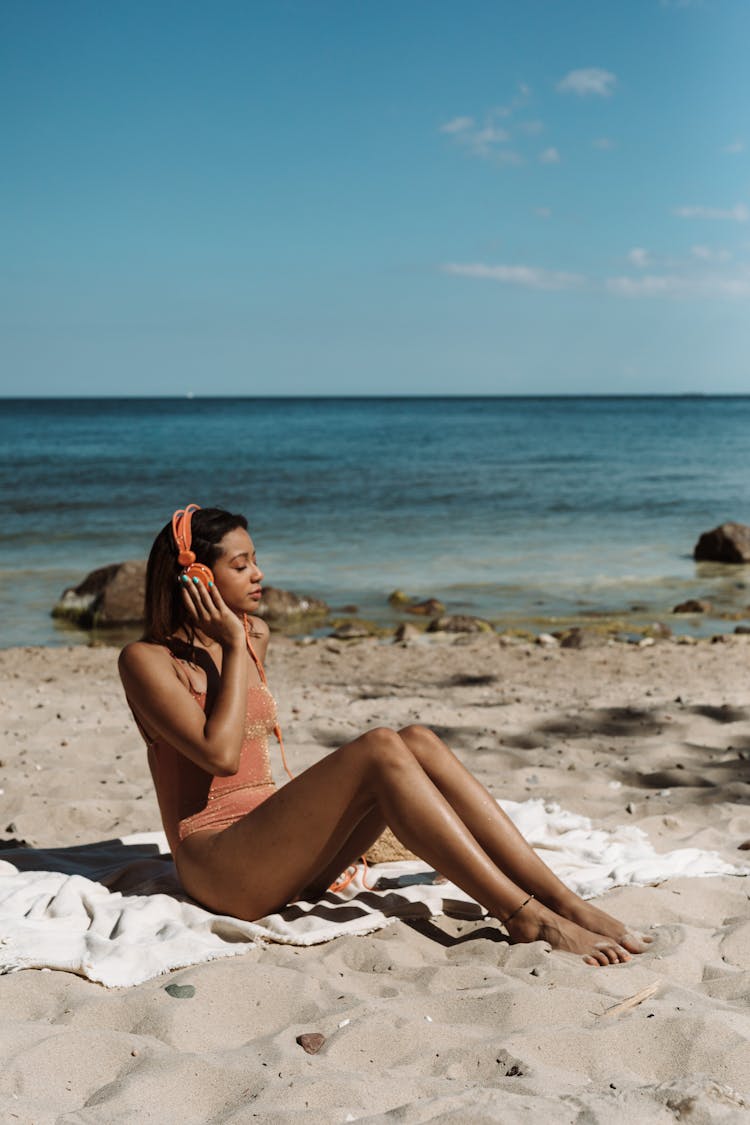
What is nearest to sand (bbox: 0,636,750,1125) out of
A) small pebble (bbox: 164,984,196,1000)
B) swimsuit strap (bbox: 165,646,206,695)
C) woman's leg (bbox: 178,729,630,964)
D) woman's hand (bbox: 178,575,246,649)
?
small pebble (bbox: 164,984,196,1000)

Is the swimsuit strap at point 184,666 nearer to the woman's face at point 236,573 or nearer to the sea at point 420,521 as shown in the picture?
the woman's face at point 236,573

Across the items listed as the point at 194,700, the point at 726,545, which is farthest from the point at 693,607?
the point at 194,700

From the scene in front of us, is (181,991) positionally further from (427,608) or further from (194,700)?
(427,608)

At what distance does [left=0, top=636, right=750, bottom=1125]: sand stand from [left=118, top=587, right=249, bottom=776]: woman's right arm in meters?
0.72

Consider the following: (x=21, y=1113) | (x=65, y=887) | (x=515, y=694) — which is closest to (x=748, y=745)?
(x=515, y=694)

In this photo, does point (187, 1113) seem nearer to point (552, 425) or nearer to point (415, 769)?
point (415, 769)

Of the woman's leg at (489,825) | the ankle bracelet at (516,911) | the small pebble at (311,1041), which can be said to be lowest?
the small pebble at (311,1041)

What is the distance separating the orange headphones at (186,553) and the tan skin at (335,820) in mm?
45

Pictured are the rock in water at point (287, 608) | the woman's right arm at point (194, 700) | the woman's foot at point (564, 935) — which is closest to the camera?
the woman's foot at point (564, 935)

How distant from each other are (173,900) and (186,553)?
1321 mm

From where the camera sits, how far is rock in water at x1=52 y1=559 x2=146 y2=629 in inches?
480

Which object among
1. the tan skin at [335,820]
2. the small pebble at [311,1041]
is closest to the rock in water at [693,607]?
the tan skin at [335,820]

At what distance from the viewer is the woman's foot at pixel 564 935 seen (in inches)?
143

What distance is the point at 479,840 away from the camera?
3.93 meters
